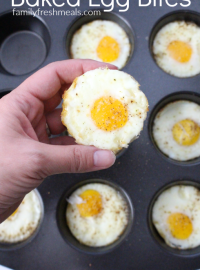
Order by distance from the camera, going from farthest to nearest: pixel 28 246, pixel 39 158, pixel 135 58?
pixel 135 58, pixel 28 246, pixel 39 158

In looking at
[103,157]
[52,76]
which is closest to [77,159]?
[103,157]

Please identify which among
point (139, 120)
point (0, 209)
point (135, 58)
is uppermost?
point (135, 58)

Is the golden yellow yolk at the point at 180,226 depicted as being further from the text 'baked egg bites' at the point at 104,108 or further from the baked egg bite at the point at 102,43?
the baked egg bite at the point at 102,43

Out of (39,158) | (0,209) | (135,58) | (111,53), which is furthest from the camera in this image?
(111,53)

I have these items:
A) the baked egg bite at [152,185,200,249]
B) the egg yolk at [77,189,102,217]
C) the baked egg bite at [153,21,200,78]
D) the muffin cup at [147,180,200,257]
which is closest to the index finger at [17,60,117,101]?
the baked egg bite at [153,21,200,78]

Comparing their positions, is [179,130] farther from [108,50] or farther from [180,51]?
[108,50]

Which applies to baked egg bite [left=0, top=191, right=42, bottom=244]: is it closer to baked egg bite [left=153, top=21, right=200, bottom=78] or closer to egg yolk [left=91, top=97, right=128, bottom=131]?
egg yolk [left=91, top=97, right=128, bottom=131]

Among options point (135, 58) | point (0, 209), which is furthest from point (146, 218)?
point (135, 58)

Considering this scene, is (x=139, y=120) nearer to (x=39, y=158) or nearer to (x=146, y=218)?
(x=39, y=158)

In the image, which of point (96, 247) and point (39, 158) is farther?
point (96, 247)
